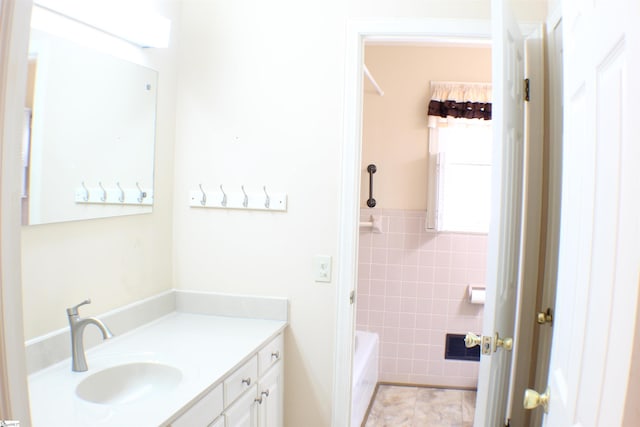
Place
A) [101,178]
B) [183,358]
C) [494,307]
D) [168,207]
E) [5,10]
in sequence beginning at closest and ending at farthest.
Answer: [5,10]
[494,307]
[183,358]
[101,178]
[168,207]

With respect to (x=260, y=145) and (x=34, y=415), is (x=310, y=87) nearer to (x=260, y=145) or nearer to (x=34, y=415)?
(x=260, y=145)

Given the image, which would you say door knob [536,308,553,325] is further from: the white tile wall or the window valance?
the window valance

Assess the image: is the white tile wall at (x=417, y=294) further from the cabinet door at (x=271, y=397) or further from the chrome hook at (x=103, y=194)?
the chrome hook at (x=103, y=194)

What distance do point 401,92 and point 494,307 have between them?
2421mm

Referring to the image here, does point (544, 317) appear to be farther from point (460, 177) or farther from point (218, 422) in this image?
point (460, 177)

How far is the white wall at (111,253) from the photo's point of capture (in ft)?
5.58

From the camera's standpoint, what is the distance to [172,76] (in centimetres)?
242

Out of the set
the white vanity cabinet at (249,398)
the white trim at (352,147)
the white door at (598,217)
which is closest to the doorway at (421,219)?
Answer: the white trim at (352,147)

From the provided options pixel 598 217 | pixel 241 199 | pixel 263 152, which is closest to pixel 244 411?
pixel 241 199

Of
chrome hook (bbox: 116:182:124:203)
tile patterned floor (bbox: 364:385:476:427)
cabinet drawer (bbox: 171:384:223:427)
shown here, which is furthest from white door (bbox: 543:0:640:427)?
tile patterned floor (bbox: 364:385:476:427)

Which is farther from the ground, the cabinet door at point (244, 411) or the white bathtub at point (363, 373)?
the cabinet door at point (244, 411)

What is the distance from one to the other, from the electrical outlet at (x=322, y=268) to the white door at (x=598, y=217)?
130 centimetres

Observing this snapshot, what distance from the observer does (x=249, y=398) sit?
1988 mm

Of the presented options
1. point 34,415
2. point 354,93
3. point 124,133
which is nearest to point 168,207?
point 124,133
